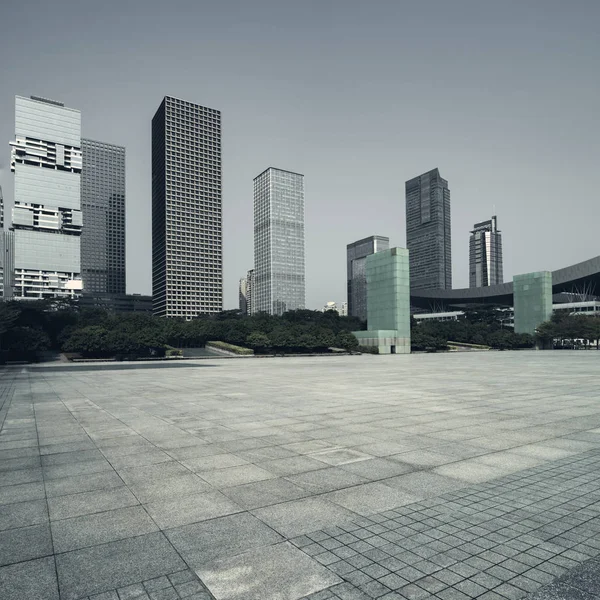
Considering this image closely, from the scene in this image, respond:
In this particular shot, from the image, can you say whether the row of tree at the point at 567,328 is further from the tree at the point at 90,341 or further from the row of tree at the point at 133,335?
the tree at the point at 90,341

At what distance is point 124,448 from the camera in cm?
1067

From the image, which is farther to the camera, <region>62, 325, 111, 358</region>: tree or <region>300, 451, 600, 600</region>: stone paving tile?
<region>62, 325, 111, 358</region>: tree

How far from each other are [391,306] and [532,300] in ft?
143

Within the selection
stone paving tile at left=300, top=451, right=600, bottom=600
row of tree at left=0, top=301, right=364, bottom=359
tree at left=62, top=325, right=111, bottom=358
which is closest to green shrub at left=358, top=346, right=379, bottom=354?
row of tree at left=0, top=301, right=364, bottom=359

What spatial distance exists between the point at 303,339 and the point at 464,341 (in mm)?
50101

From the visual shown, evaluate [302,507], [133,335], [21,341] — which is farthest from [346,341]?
[302,507]

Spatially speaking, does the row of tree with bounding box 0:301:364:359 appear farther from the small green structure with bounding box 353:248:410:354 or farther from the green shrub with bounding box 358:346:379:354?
the small green structure with bounding box 353:248:410:354

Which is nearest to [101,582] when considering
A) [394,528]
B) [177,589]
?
[177,589]

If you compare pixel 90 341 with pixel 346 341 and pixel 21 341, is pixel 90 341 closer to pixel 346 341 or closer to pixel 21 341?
pixel 21 341

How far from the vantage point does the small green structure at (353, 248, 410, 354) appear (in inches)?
3270

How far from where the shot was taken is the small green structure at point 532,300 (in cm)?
10312

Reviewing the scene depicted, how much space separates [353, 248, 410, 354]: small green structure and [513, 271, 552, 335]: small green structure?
3932 centimetres

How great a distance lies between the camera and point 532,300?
105438 mm

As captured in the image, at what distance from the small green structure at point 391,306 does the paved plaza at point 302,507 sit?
68.8 m
